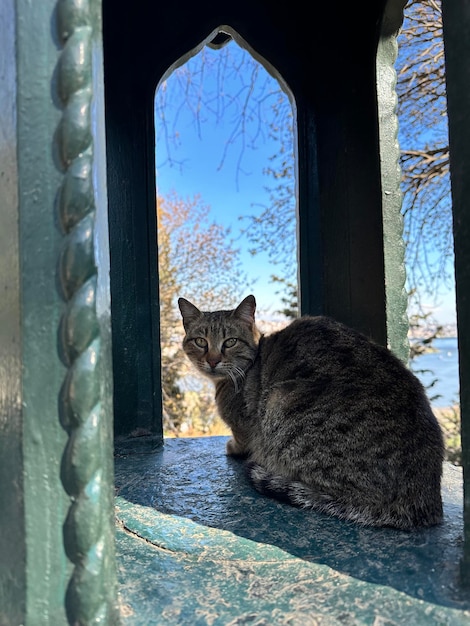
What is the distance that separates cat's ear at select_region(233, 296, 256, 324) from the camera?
110 inches

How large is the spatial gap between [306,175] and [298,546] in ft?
5.40

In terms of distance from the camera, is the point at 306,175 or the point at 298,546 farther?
the point at 306,175

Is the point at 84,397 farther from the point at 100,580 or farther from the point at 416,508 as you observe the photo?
the point at 416,508

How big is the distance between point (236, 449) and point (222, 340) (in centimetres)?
59

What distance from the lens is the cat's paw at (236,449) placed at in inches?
91.1

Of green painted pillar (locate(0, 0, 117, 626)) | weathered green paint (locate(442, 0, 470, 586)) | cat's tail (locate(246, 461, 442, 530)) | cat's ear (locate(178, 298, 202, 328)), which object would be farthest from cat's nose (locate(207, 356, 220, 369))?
green painted pillar (locate(0, 0, 117, 626))

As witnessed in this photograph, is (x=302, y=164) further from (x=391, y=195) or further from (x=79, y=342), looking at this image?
(x=79, y=342)

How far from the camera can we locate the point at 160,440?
2477 mm

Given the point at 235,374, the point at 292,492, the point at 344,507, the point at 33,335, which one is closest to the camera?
the point at 33,335

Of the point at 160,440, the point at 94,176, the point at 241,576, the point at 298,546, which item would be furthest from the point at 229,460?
the point at 94,176

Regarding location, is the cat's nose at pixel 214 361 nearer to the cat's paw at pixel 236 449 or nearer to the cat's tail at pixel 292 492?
the cat's paw at pixel 236 449

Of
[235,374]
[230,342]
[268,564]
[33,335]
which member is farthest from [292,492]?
[33,335]

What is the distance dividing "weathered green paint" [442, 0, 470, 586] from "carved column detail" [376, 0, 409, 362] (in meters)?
1.10

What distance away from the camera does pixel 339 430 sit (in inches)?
70.8
